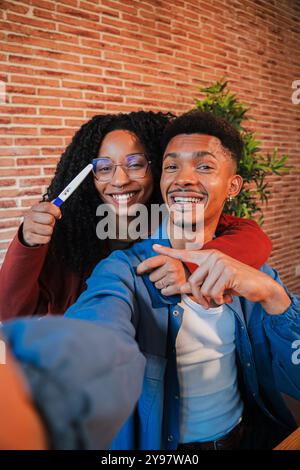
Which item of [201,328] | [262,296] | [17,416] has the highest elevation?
[17,416]

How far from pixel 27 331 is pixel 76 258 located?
122 cm

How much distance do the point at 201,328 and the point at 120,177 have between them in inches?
25.8

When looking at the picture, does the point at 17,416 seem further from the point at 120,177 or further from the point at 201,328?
the point at 120,177

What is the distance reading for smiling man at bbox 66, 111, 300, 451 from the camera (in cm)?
100

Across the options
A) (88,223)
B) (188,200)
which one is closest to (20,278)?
(88,223)

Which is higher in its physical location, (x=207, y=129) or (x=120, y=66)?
(x=120, y=66)

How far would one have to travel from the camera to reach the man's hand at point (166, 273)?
1.03 metres

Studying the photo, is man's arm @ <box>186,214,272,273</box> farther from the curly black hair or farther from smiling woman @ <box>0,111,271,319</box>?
the curly black hair

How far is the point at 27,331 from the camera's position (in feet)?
1.28

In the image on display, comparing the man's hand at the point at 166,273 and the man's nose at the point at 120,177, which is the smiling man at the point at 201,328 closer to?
the man's hand at the point at 166,273

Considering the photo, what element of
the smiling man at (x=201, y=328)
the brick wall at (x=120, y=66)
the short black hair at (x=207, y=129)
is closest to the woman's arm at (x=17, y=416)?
the smiling man at (x=201, y=328)

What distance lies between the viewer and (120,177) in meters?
1.44

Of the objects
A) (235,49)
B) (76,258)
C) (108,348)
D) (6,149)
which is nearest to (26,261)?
(76,258)
